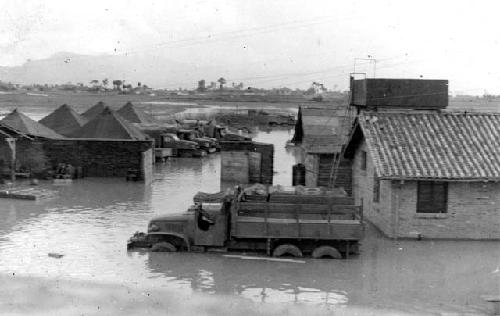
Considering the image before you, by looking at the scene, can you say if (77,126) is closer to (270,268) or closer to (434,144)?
(434,144)

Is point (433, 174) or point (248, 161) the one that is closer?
point (433, 174)

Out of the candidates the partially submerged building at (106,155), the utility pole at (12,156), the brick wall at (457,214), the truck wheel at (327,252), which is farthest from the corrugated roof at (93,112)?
the truck wheel at (327,252)

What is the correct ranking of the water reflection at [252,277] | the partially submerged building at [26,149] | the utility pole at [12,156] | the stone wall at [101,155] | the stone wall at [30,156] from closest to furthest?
the water reflection at [252,277], the utility pole at [12,156], the partially submerged building at [26,149], the stone wall at [30,156], the stone wall at [101,155]

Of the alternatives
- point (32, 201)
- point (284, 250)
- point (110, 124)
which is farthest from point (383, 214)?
point (110, 124)

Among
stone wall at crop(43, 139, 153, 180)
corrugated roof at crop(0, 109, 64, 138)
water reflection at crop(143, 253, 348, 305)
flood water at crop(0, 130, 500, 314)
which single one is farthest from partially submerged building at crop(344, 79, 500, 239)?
corrugated roof at crop(0, 109, 64, 138)

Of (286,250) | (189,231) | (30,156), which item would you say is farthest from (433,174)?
(30,156)

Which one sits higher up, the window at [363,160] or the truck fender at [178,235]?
the window at [363,160]

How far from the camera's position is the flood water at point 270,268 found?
1605 cm

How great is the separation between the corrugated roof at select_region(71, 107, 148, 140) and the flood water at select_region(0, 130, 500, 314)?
39.9 ft

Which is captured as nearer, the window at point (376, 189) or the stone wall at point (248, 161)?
the window at point (376, 189)

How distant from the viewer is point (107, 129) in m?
37.8

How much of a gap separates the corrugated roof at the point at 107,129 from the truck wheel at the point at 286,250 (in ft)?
64.1

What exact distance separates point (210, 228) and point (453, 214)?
785 centimetres

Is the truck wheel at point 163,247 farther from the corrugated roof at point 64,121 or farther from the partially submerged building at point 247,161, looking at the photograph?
the corrugated roof at point 64,121
